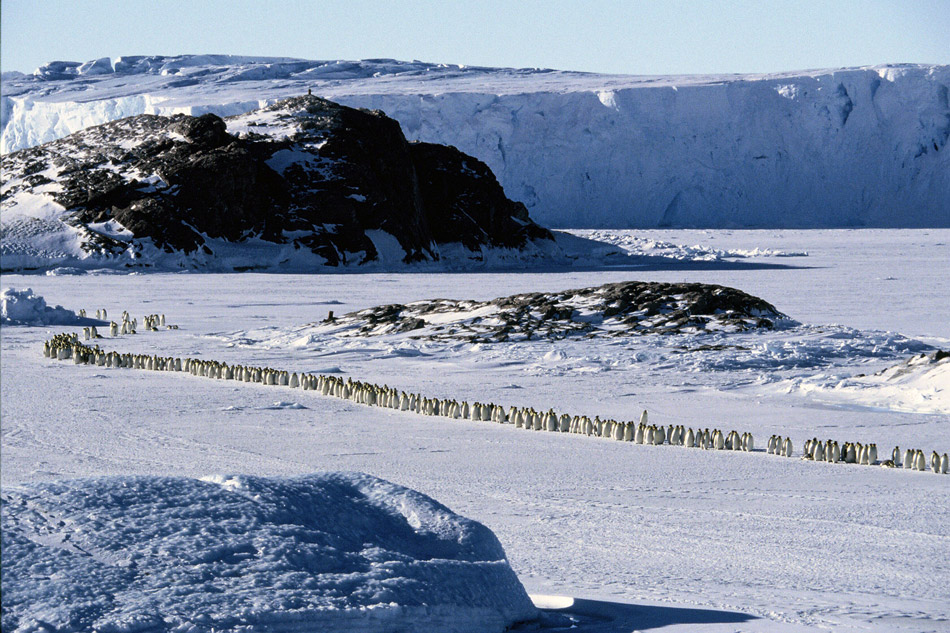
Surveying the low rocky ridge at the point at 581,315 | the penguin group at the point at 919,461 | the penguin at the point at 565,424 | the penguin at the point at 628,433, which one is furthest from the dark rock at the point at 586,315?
the penguin group at the point at 919,461

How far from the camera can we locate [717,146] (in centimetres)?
6000

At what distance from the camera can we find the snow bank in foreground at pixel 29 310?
2116cm

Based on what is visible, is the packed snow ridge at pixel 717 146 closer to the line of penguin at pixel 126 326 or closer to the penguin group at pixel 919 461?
the line of penguin at pixel 126 326

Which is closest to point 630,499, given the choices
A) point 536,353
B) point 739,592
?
point 739,592

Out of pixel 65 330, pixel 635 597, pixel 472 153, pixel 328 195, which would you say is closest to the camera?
pixel 635 597

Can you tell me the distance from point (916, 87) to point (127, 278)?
45215mm

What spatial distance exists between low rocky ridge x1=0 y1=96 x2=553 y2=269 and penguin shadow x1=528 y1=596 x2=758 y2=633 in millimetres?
34381

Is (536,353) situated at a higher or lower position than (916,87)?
lower

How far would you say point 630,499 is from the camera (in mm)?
7660

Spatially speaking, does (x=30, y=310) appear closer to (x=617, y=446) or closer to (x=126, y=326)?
(x=126, y=326)

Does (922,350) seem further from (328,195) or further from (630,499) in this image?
(328,195)

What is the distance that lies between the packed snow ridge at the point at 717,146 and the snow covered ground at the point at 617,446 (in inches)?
1419

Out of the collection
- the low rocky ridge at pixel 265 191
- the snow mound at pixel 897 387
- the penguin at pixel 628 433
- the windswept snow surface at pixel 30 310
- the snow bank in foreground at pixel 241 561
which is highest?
the low rocky ridge at pixel 265 191

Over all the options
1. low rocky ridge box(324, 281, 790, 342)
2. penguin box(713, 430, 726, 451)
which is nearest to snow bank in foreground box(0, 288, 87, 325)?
low rocky ridge box(324, 281, 790, 342)
